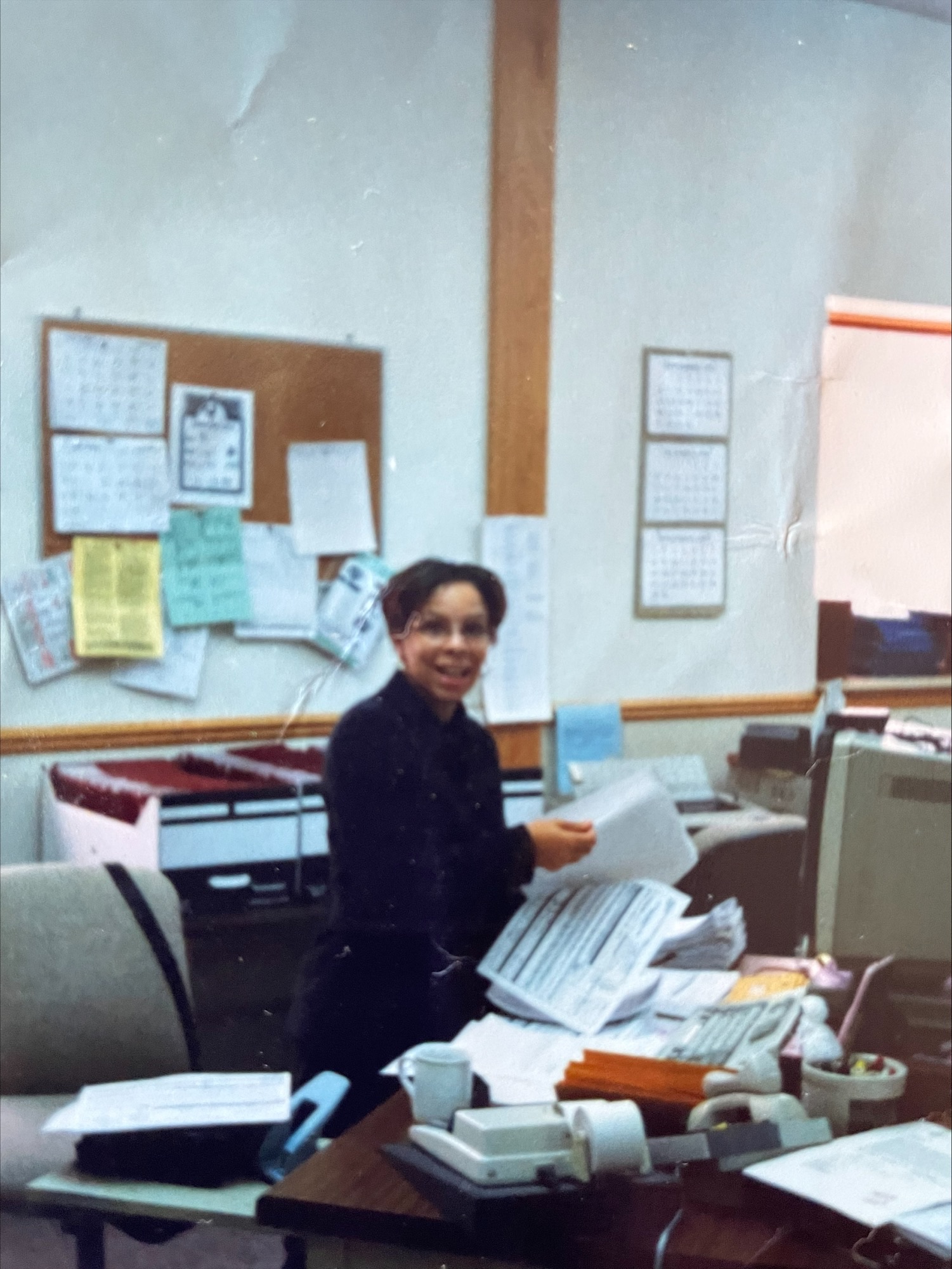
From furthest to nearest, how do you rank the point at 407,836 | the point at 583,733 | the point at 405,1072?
the point at 583,733 → the point at 407,836 → the point at 405,1072

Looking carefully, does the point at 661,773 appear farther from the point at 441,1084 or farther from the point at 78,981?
the point at 78,981

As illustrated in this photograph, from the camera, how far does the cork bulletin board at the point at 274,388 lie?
1.03 meters

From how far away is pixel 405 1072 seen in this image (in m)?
1.00

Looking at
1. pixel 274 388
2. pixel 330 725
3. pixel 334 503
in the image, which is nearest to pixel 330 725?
pixel 330 725

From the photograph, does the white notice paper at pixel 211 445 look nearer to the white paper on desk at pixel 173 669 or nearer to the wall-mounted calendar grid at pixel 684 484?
the white paper on desk at pixel 173 669

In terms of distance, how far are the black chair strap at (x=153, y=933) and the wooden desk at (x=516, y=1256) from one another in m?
0.35

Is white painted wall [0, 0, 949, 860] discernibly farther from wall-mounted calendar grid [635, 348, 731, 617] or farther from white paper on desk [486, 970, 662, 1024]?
white paper on desk [486, 970, 662, 1024]

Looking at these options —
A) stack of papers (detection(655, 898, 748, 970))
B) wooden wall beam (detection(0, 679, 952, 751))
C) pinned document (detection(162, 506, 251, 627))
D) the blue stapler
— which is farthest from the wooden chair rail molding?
the blue stapler

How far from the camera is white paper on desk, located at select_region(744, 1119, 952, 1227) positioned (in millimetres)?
812

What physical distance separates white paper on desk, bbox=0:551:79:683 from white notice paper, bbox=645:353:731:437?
2.01 ft

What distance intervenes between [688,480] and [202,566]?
51 cm

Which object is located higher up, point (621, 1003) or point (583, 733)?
point (583, 733)

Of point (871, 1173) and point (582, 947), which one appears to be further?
point (582, 947)

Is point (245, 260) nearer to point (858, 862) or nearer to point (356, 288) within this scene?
point (356, 288)
